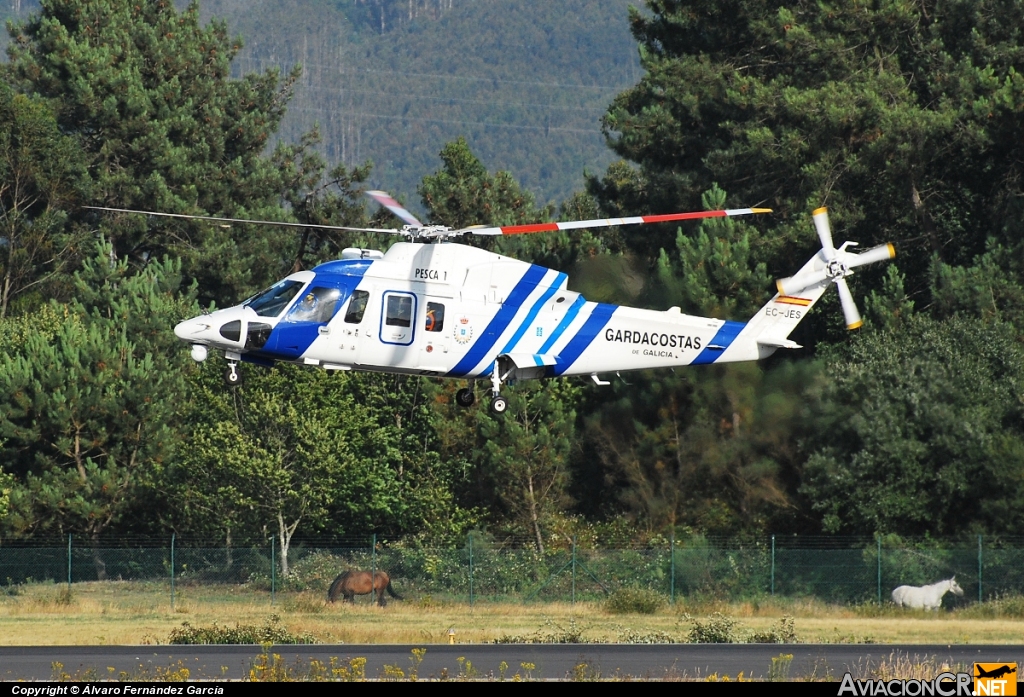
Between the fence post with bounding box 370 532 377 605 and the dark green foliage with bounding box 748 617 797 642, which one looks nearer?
the dark green foliage with bounding box 748 617 797 642

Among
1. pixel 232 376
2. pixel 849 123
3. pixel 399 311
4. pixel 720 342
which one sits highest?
pixel 849 123

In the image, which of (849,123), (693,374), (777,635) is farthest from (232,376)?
(849,123)

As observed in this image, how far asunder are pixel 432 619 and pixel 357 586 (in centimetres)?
339

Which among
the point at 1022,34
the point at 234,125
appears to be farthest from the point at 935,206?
the point at 234,125

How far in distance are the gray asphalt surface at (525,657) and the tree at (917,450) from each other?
9.81m

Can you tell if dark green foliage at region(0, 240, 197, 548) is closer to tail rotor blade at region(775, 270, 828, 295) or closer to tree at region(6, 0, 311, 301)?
tree at region(6, 0, 311, 301)

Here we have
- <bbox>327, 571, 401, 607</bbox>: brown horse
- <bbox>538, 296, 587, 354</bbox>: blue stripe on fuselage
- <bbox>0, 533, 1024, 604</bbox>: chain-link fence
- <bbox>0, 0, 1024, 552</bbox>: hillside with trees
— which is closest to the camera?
<bbox>538, 296, 587, 354</bbox>: blue stripe on fuselage

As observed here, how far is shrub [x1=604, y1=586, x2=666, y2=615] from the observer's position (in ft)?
123

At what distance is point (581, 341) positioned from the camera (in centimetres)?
2767

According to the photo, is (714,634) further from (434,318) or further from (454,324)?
(434,318)

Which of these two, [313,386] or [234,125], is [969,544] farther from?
[234,125]

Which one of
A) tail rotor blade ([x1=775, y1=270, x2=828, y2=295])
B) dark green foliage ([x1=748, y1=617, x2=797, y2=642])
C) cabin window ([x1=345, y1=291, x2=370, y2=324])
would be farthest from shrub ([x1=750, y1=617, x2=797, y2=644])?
cabin window ([x1=345, y1=291, x2=370, y2=324])

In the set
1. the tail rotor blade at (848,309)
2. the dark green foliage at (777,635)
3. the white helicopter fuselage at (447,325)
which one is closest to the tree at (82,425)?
the white helicopter fuselage at (447,325)

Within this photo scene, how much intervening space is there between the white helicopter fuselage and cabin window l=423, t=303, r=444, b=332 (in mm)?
17
